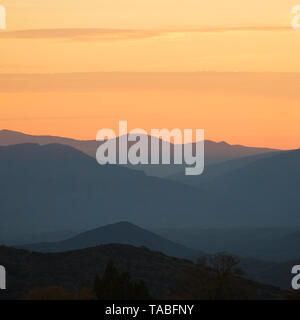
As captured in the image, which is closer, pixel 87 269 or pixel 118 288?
pixel 118 288

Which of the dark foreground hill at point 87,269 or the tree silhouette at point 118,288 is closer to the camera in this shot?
the tree silhouette at point 118,288

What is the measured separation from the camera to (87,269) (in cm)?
10869

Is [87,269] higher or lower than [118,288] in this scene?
higher

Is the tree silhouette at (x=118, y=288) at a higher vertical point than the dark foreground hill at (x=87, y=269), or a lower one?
lower

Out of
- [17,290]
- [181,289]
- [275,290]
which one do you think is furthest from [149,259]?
[181,289]

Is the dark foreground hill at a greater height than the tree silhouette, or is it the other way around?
the dark foreground hill

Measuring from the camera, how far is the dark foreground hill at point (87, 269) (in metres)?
98.8

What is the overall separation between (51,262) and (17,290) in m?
15.7

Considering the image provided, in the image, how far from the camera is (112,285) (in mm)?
68562

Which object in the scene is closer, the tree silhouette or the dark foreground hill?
the tree silhouette

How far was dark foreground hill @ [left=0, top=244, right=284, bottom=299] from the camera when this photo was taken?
324 ft

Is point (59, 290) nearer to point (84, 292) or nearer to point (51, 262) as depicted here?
point (84, 292)
